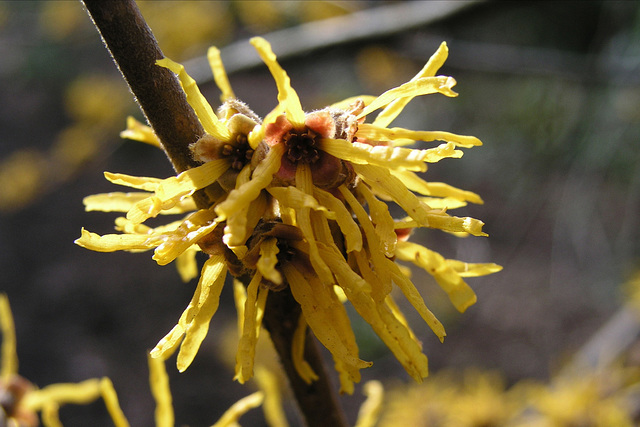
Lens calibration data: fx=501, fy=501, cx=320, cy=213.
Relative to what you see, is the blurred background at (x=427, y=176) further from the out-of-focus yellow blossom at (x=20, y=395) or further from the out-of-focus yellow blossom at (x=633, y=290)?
the out-of-focus yellow blossom at (x=20, y=395)

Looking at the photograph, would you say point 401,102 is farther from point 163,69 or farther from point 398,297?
point 398,297

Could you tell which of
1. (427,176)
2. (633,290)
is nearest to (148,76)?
(633,290)

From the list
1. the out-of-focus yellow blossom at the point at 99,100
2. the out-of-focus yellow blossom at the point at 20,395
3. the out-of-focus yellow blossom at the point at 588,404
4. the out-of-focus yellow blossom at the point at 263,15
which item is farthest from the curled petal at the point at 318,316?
the out-of-focus yellow blossom at the point at 99,100

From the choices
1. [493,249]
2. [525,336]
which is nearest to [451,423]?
[525,336]

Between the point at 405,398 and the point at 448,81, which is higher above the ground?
the point at 448,81

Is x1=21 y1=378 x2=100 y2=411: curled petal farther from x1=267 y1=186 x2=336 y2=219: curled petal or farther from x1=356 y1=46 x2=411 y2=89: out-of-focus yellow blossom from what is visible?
x1=356 y1=46 x2=411 y2=89: out-of-focus yellow blossom
